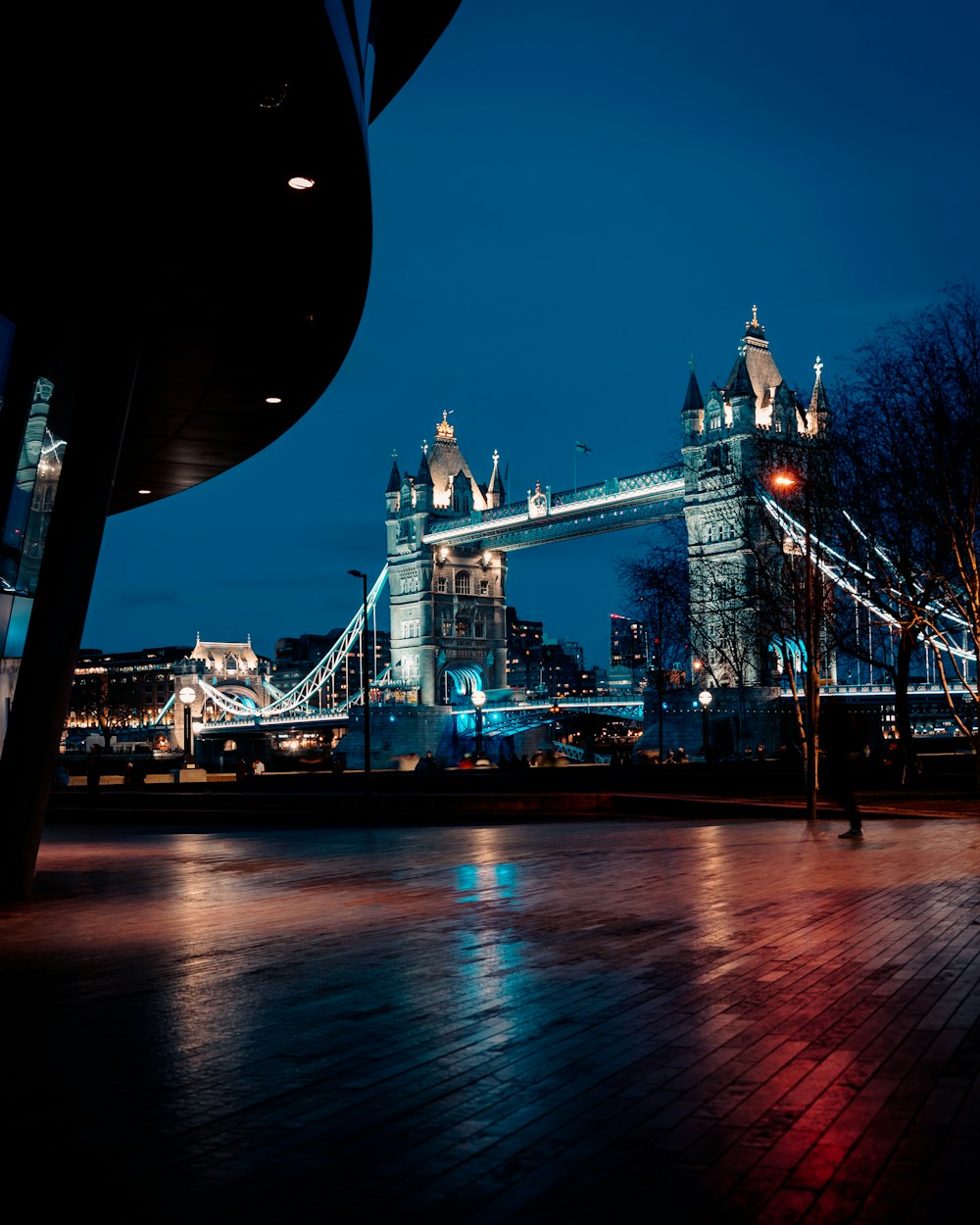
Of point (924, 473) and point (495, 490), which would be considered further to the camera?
point (495, 490)

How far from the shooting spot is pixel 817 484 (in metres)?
30.2

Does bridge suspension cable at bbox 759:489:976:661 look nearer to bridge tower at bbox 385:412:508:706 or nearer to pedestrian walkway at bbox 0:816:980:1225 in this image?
pedestrian walkway at bbox 0:816:980:1225

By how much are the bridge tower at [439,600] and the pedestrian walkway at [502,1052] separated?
358ft

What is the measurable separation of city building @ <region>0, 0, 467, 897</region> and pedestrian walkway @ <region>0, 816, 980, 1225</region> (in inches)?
131

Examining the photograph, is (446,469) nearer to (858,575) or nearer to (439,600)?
(439,600)

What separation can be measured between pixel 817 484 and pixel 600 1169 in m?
27.2

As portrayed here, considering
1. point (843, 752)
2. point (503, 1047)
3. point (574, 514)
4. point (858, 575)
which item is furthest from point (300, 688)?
point (503, 1047)

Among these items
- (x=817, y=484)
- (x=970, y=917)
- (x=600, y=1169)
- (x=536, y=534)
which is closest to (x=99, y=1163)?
(x=600, y=1169)

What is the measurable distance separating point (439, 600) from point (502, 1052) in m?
117

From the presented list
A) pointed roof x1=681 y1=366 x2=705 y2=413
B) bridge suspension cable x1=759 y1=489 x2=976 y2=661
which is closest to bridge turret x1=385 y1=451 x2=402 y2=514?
pointed roof x1=681 y1=366 x2=705 y2=413

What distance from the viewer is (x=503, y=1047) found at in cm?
598

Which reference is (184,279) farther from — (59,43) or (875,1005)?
(875,1005)

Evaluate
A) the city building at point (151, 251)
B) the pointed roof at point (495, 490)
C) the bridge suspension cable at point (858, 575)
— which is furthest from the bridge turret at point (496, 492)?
the city building at point (151, 251)

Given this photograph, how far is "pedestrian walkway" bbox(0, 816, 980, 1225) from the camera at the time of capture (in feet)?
13.5
